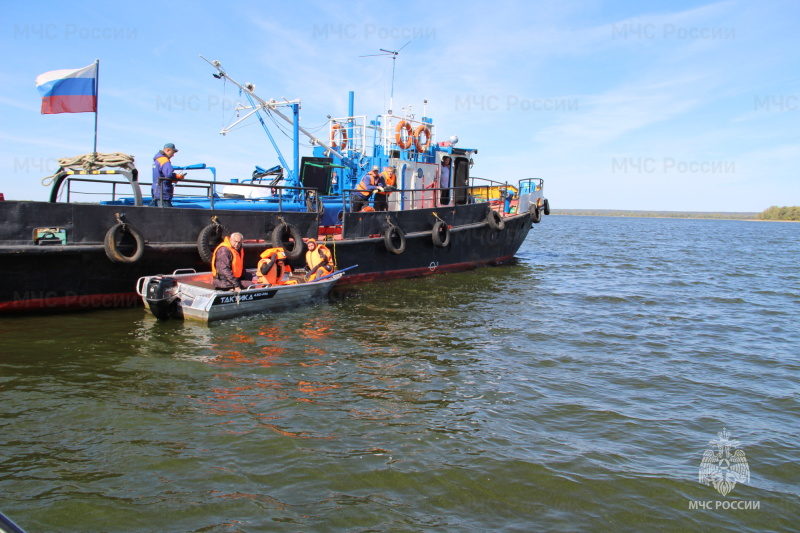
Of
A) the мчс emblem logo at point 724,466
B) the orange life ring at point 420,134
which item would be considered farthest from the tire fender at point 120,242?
the orange life ring at point 420,134

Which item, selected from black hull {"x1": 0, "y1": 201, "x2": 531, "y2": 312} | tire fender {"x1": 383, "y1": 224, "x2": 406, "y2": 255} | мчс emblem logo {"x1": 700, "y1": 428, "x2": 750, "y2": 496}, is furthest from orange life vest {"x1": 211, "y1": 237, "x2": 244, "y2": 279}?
мчс emblem logo {"x1": 700, "y1": 428, "x2": 750, "y2": 496}

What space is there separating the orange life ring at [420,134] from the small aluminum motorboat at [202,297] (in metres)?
6.56

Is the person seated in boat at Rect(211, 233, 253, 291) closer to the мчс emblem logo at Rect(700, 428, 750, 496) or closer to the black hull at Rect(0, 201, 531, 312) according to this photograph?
the black hull at Rect(0, 201, 531, 312)

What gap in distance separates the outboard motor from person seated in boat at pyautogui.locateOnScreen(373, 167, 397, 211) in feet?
17.4

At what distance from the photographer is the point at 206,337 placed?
23.6ft

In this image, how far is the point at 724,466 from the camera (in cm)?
433

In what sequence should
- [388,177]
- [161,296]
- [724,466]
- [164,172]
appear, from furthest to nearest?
[388,177], [164,172], [161,296], [724,466]

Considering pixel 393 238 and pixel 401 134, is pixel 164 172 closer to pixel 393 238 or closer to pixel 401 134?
pixel 393 238

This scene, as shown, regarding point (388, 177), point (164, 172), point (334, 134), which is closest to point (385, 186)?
point (388, 177)

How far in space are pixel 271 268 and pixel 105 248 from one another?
2422 mm

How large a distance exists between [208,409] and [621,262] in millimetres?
18114

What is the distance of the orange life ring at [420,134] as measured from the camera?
14.1 m

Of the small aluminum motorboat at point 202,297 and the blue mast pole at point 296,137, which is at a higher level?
the blue mast pole at point 296,137

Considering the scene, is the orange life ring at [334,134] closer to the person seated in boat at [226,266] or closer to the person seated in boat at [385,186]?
the person seated in boat at [385,186]
